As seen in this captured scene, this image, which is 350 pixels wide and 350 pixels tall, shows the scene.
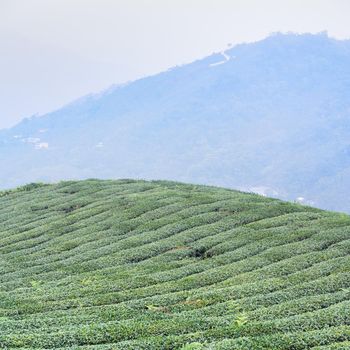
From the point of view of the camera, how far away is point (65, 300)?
28.1 metres

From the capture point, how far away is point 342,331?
64.1ft

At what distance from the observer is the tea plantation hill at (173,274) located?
20531 mm

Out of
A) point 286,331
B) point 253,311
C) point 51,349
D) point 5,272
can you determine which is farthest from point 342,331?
point 5,272

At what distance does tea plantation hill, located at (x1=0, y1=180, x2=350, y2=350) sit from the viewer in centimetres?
2053

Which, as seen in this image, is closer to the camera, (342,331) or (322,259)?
(342,331)

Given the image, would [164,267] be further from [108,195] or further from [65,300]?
[108,195]

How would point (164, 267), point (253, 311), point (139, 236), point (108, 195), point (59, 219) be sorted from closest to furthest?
point (253, 311) < point (164, 267) < point (139, 236) < point (59, 219) < point (108, 195)

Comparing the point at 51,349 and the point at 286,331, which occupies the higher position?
the point at 51,349

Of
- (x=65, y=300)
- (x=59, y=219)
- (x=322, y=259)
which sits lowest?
(x=322, y=259)

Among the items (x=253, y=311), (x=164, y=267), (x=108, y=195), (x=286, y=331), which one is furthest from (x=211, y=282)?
(x=108, y=195)

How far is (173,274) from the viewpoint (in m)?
32.5

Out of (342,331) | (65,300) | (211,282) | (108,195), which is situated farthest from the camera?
(108,195)

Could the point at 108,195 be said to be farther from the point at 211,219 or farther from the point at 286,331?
the point at 286,331

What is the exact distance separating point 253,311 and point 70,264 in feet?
55.8
